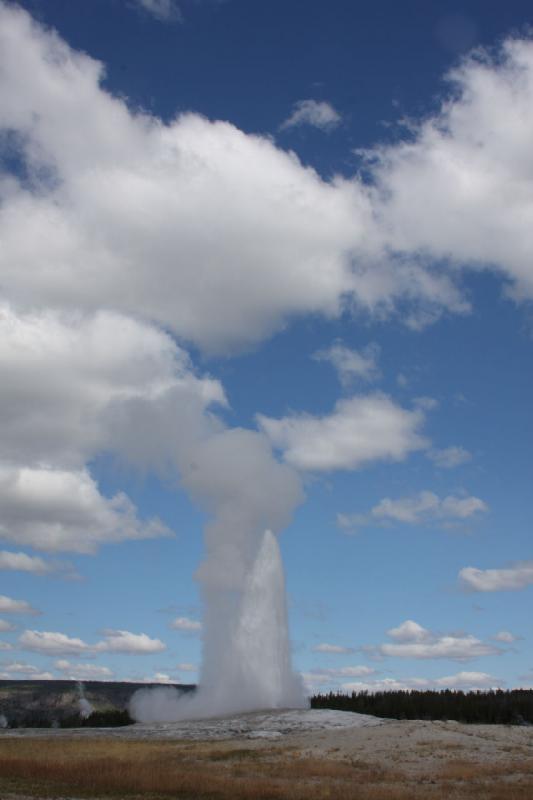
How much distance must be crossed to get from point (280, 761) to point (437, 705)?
69133mm

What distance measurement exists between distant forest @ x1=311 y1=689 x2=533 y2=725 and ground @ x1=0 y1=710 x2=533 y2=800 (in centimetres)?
4374

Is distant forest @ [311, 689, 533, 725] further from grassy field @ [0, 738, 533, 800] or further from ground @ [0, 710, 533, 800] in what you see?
grassy field @ [0, 738, 533, 800]

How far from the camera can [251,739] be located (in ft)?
166

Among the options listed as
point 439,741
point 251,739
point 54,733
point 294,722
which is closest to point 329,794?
point 439,741

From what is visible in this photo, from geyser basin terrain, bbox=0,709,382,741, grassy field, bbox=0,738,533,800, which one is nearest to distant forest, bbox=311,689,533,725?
geyser basin terrain, bbox=0,709,382,741

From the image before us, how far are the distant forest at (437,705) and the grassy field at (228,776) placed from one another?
55.8 metres

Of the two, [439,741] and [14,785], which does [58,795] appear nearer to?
[14,785]

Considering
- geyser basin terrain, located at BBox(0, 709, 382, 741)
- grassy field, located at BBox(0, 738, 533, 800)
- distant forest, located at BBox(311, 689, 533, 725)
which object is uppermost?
distant forest, located at BBox(311, 689, 533, 725)

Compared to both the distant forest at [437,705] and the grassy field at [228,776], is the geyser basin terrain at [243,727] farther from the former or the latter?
the distant forest at [437,705]

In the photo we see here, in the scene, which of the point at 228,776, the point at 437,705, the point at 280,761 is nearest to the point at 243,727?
the point at 280,761

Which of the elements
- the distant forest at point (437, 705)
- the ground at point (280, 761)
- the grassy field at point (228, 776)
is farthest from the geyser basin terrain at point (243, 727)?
the distant forest at point (437, 705)

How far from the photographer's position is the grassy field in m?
29.9

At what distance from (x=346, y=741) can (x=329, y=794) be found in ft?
57.6

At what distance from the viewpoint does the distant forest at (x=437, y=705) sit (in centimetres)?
9750
